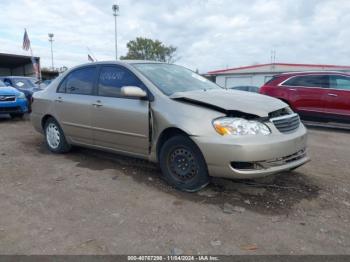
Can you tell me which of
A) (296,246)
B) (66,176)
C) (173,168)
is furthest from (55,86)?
(296,246)

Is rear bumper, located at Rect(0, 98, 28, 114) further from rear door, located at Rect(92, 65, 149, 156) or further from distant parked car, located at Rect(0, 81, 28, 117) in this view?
rear door, located at Rect(92, 65, 149, 156)

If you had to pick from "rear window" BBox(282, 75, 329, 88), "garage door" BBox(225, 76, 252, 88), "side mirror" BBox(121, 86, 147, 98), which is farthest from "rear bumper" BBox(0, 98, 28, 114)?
"garage door" BBox(225, 76, 252, 88)

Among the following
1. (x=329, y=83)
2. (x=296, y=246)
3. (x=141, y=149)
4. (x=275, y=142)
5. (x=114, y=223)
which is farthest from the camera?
(x=329, y=83)

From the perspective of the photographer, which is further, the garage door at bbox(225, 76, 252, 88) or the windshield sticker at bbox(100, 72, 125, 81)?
the garage door at bbox(225, 76, 252, 88)

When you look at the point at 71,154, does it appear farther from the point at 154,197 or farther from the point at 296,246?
the point at 296,246

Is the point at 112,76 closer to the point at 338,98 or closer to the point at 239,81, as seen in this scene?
the point at 338,98

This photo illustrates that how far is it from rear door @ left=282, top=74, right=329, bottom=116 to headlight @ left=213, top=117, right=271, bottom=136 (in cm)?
648

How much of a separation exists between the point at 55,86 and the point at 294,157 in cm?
426

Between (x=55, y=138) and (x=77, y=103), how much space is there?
1058 millimetres

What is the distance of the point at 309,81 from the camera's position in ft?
32.1

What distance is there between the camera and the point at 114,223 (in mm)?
3355

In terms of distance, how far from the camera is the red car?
30.1ft

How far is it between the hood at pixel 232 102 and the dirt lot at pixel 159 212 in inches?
40.4

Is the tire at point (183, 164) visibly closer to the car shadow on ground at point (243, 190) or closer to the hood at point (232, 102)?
the car shadow on ground at point (243, 190)
